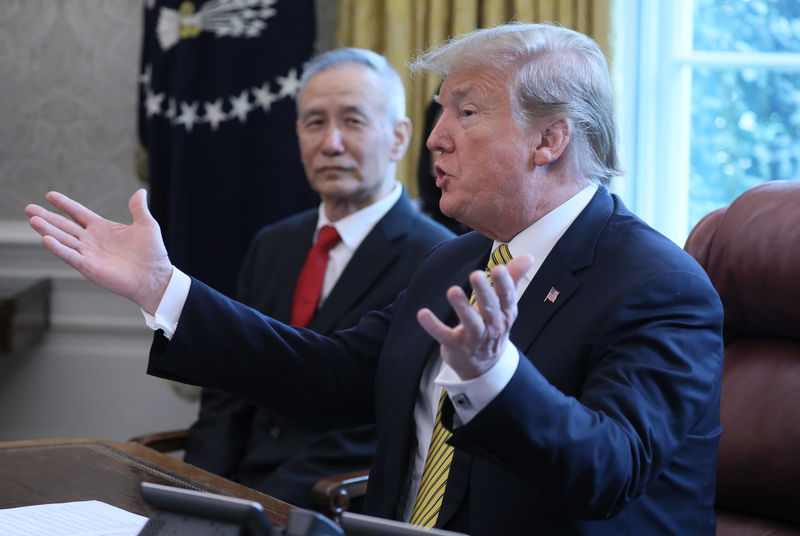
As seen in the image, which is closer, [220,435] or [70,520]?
[70,520]

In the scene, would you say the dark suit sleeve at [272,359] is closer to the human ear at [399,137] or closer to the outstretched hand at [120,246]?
the outstretched hand at [120,246]

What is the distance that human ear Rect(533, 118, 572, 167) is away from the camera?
5.01 feet

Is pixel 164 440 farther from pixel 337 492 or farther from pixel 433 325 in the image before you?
pixel 433 325

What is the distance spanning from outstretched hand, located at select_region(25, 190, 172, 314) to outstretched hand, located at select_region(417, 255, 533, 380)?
59cm

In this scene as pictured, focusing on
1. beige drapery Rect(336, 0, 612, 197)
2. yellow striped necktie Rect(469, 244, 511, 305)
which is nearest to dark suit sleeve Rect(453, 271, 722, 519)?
yellow striped necktie Rect(469, 244, 511, 305)

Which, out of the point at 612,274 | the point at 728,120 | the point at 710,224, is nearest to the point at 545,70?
the point at 612,274

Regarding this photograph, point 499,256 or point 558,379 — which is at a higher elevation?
point 499,256

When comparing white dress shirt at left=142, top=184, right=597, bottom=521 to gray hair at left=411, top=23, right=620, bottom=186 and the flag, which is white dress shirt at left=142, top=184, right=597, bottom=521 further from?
the flag

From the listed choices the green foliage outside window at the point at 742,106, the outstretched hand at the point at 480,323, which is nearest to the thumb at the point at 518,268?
the outstretched hand at the point at 480,323

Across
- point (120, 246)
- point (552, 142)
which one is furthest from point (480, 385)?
point (120, 246)

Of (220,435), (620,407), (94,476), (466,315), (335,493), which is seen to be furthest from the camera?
(220,435)

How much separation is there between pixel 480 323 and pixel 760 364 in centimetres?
77

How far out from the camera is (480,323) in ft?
3.43

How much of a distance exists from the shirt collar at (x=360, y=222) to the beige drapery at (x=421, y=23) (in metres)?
0.47
